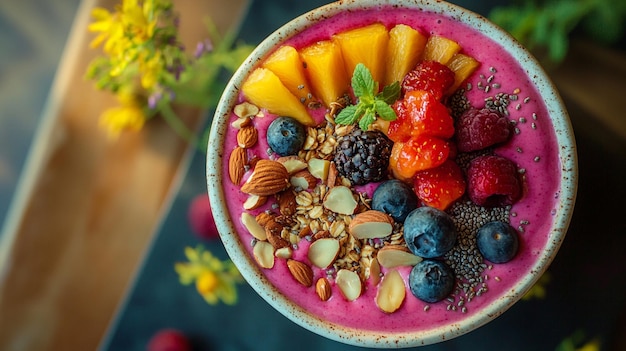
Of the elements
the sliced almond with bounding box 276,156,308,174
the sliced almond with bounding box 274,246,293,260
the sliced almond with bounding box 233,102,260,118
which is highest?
the sliced almond with bounding box 233,102,260,118

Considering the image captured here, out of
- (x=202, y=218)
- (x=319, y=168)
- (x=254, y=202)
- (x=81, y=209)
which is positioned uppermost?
(x=319, y=168)

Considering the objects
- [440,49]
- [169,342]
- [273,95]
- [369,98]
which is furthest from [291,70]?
[169,342]

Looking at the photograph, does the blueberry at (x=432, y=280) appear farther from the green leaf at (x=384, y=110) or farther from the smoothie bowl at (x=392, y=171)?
the green leaf at (x=384, y=110)

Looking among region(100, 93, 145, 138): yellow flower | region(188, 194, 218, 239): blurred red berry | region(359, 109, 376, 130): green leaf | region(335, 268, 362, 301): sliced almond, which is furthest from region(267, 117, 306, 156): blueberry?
region(100, 93, 145, 138): yellow flower

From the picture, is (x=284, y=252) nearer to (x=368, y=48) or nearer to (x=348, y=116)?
(x=348, y=116)

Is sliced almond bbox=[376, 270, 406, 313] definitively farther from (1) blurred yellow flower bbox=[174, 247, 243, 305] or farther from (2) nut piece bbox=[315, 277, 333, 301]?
(1) blurred yellow flower bbox=[174, 247, 243, 305]

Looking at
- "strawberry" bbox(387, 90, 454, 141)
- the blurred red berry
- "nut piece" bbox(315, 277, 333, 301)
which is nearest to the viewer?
"strawberry" bbox(387, 90, 454, 141)
